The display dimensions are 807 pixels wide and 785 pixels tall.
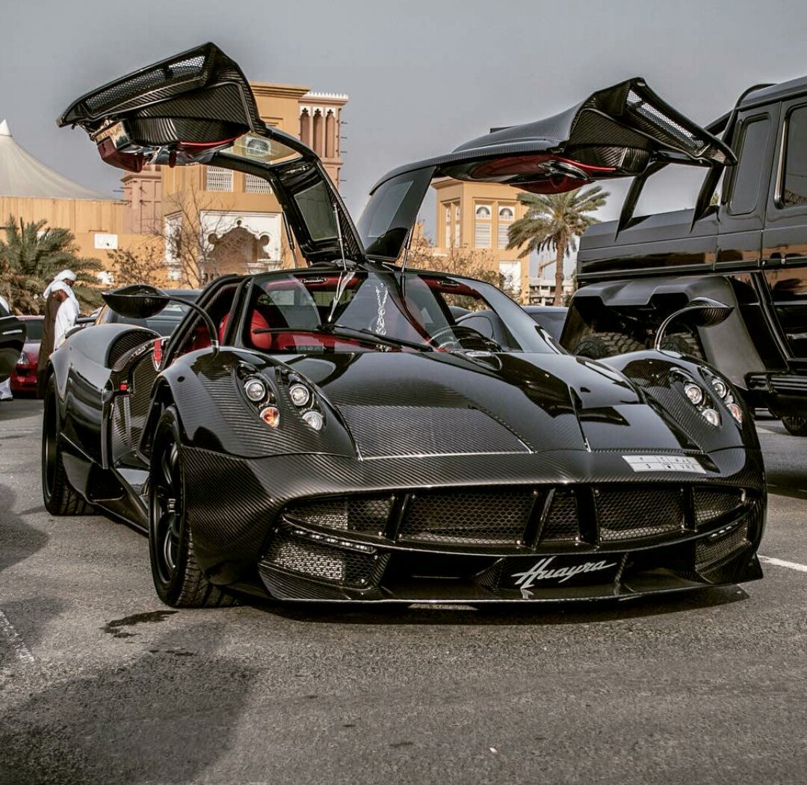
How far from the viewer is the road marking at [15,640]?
4078 millimetres

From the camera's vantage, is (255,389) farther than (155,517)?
No

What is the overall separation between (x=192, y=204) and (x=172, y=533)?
59382 millimetres

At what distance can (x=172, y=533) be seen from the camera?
485 centimetres

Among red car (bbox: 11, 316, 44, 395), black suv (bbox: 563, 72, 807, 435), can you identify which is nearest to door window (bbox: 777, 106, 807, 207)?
black suv (bbox: 563, 72, 807, 435)

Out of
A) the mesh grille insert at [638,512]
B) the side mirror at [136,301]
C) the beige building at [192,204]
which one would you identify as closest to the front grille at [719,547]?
the mesh grille insert at [638,512]

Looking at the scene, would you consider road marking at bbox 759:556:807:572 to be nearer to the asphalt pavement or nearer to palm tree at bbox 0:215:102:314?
the asphalt pavement

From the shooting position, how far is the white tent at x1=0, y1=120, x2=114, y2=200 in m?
97.1

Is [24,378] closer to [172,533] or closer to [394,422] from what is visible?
[172,533]

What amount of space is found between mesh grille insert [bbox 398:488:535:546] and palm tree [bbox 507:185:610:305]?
5701 cm

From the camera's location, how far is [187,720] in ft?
11.2

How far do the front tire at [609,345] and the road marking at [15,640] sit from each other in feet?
18.1

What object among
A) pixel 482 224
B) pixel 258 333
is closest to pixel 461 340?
pixel 258 333

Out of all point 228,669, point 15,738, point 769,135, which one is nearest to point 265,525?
point 228,669

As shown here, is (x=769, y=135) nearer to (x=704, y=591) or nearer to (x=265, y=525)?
(x=704, y=591)
